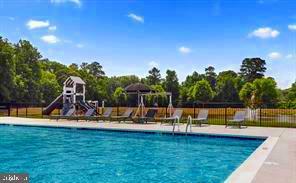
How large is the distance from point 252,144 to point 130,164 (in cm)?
485

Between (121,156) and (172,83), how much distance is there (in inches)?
1941

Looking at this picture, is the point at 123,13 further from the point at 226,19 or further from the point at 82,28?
the point at 226,19

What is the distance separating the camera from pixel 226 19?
2031cm

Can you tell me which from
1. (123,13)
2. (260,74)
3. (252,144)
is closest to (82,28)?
(123,13)

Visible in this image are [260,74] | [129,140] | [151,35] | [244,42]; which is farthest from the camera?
[260,74]

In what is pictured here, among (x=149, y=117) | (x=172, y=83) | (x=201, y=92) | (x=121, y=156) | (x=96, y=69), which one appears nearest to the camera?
(x=121, y=156)

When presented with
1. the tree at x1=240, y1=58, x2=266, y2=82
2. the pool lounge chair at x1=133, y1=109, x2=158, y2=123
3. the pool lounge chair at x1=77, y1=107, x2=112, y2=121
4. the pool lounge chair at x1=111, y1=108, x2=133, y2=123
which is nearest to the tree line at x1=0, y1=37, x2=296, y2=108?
the tree at x1=240, y1=58, x2=266, y2=82

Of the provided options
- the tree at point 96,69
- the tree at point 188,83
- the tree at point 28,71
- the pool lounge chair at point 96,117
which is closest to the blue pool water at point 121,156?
the pool lounge chair at point 96,117

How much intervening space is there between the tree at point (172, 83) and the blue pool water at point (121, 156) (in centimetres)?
4384

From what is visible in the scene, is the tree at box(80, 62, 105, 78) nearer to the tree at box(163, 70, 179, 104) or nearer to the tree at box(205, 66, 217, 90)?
the tree at box(205, 66, 217, 90)

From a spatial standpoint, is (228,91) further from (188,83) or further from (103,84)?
(103,84)

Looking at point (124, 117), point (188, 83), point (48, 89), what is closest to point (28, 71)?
point (48, 89)

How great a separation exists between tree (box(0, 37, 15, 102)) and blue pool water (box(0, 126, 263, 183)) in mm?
23101

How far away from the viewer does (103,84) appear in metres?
60.6
